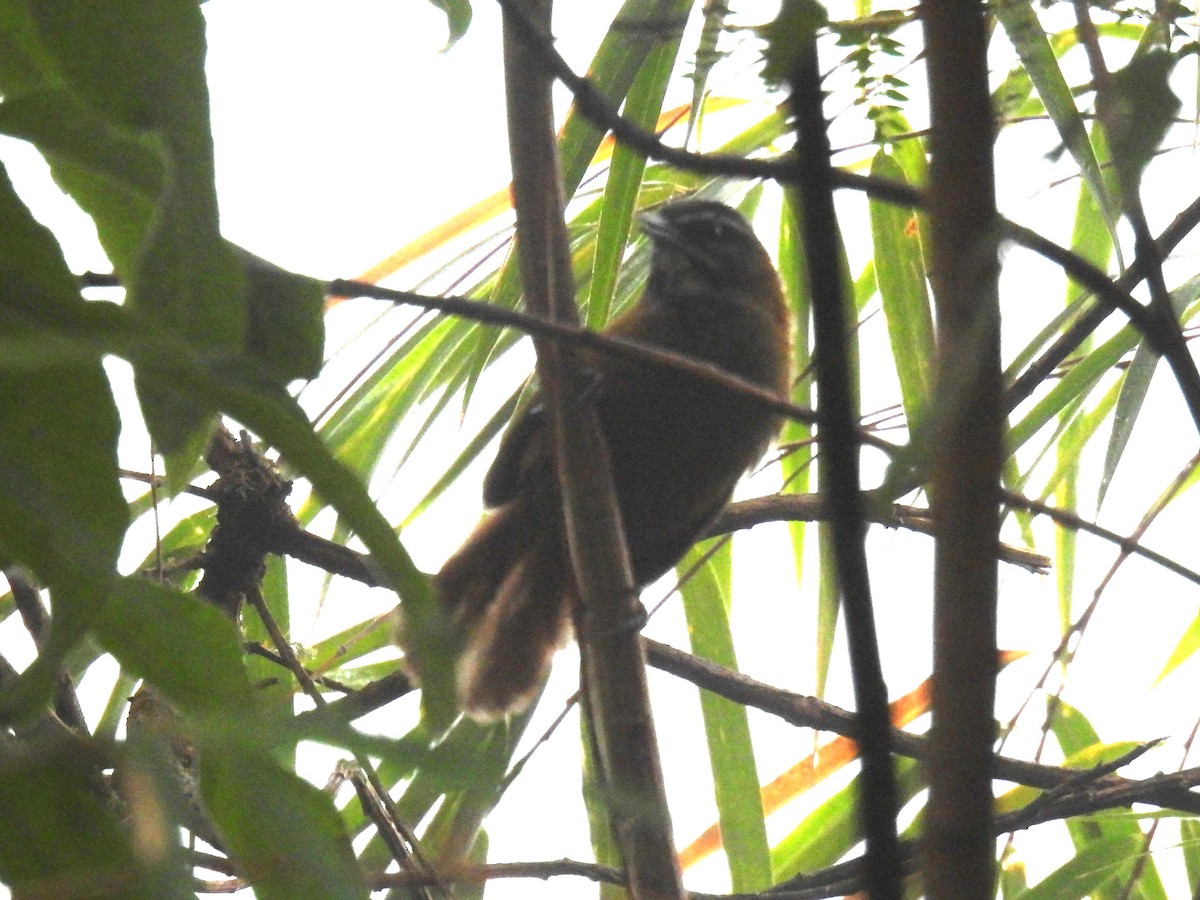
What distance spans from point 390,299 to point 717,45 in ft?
1.53

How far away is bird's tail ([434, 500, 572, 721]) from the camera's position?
2.15m

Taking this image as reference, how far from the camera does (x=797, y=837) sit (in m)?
2.05

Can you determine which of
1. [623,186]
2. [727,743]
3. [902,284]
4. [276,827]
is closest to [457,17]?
[276,827]

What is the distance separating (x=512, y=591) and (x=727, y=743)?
0.45m

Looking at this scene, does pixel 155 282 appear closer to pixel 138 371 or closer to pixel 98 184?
pixel 138 371

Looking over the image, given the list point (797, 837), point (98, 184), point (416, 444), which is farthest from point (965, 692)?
point (797, 837)

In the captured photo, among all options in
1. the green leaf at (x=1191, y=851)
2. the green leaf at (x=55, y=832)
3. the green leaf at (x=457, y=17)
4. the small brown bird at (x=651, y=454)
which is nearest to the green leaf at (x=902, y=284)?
the small brown bird at (x=651, y=454)

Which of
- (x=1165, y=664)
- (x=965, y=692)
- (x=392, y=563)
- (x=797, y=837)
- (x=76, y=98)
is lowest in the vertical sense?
(x=965, y=692)

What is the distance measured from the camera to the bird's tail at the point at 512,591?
215 cm

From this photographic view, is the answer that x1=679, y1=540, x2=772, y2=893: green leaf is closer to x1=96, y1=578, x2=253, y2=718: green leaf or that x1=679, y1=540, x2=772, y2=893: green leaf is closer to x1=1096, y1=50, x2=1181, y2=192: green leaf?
x1=96, y1=578, x2=253, y2=718: green leaf

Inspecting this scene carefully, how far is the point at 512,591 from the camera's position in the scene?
7.15 ft

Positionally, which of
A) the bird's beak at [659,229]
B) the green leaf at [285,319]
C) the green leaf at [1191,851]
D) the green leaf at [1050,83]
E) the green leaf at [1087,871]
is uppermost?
the bird's beak at [659,229]

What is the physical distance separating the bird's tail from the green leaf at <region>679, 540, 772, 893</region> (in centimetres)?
23

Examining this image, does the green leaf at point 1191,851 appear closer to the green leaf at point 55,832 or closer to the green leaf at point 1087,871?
the green leaf at point 1087,871
